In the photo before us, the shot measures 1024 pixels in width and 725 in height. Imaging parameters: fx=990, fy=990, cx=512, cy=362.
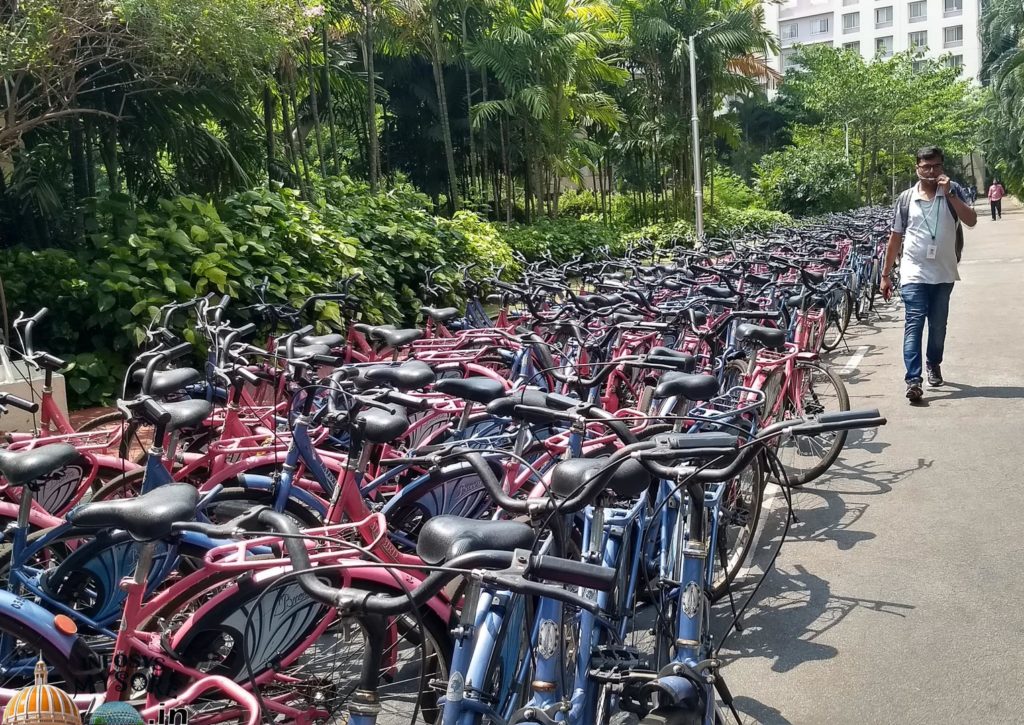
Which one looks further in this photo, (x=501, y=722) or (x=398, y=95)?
(x=398, y=95)

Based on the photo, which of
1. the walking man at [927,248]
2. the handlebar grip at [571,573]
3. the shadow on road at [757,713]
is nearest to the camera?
the handlebar grip at [571,573]

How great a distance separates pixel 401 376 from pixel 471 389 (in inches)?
12.8

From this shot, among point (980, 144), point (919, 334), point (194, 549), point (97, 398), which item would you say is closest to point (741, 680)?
point (194, 549)

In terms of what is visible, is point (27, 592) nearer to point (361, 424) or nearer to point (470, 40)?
point (361, 424)

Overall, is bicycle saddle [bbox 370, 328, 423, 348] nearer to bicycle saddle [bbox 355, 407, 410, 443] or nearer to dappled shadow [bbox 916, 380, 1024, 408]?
bicycle saddle [bbox 355, 407, 410, 443]

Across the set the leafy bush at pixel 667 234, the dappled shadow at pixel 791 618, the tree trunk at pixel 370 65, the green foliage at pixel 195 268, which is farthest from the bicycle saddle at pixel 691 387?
the leafy bush at pixel 667 234

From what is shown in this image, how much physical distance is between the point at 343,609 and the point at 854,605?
3.06 m

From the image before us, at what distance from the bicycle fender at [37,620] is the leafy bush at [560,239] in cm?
1446

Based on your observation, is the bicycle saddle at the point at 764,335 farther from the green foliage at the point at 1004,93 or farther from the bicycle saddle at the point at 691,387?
the green foliage at the point at 1004,93

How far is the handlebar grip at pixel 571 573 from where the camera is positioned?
1797 millimetres

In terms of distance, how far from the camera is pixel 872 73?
42531 millimetres

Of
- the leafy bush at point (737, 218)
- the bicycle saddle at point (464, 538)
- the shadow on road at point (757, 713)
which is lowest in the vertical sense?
the shadow on road at point (757, 713)

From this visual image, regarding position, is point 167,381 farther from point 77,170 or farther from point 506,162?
point 506,162

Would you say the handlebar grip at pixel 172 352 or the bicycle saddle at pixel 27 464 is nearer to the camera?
the bicycle saddle at pixel 27 464
